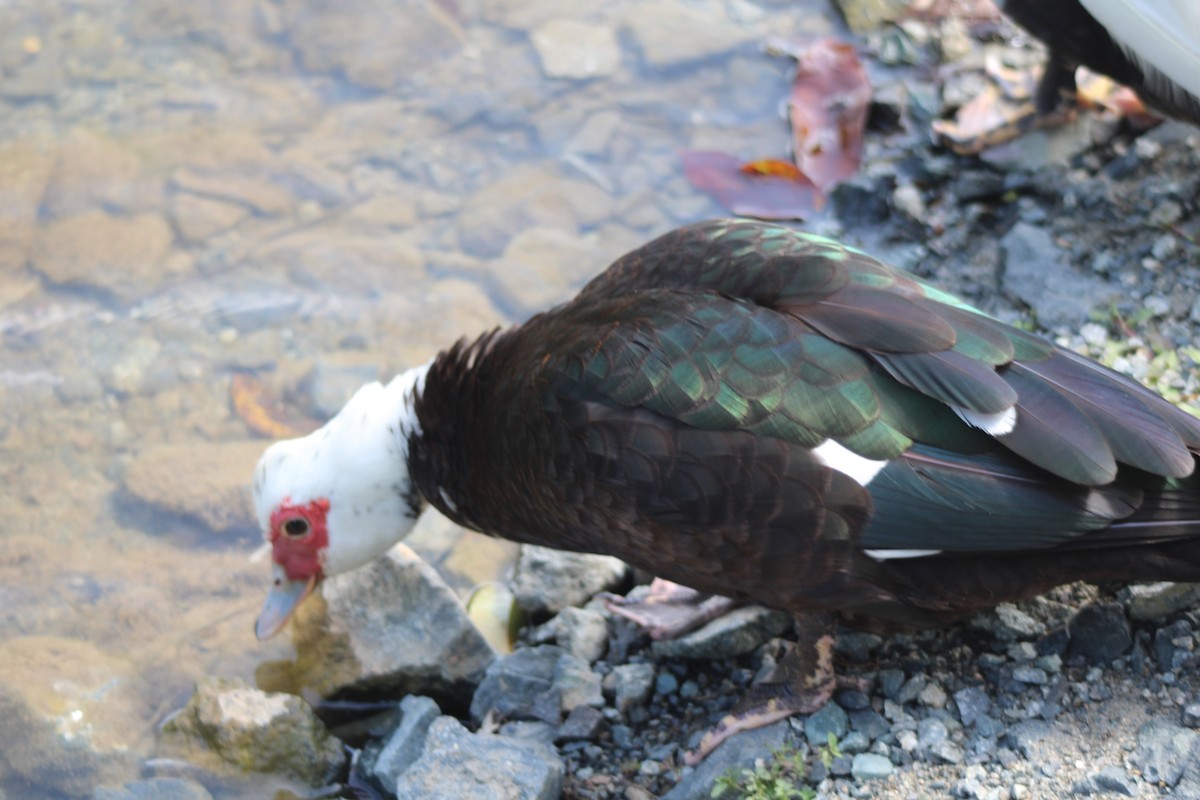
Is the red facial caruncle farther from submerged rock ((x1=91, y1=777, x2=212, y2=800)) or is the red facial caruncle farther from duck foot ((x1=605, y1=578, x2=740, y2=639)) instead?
duck foot ((x1=605, y1=578, x2=740, y2=639))

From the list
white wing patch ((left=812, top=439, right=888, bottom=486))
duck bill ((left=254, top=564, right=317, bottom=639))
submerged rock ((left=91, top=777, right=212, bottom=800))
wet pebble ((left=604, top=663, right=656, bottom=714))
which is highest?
white wing patch ((left=812, top=439, right=888, bottom=486))

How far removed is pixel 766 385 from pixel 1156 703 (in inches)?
43.8

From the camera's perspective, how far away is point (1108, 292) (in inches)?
166

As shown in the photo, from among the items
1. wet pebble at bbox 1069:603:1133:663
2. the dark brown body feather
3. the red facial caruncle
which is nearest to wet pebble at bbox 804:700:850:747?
the dark brown body feather

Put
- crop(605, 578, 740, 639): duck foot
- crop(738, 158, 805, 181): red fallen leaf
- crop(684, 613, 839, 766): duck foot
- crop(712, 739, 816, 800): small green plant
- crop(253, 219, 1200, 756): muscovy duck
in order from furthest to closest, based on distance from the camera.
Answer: crop(738, 158, 805, 181): red fallen leaf < crop(605, 578, 740, 639): duck foot < crop(684, 613, 839, 766): duck foot < crop(712, 739, 816, 800): small green plant < crop(253, 219, 1200, 756): muscovy duck

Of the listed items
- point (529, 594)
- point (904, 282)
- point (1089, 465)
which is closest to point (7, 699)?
point (529, 594)

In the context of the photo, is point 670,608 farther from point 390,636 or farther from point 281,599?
point 281,599

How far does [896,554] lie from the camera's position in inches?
112

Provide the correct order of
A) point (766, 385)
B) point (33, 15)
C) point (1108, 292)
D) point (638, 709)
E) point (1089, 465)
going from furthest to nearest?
point (33, 15) < point (1108, 292) < point (638, 709) < point (766, 385) < point (1089, 465)

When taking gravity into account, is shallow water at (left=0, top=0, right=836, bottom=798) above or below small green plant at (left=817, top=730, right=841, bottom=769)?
below

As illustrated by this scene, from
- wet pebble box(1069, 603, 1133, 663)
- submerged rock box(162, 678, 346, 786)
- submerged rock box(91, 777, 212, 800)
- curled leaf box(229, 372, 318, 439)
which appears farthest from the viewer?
curled leaf box(229, 372, 318, 439)

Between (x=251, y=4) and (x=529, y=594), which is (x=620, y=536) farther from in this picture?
(x=251, y=4)

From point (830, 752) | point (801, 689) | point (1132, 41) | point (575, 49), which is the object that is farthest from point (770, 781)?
point (575, 49)

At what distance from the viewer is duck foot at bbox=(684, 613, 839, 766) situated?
10.3ft
